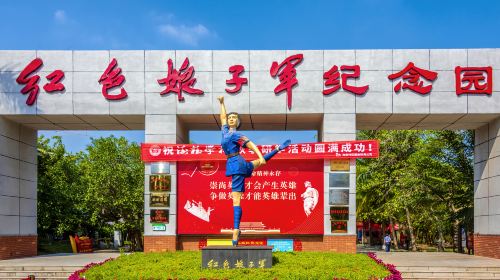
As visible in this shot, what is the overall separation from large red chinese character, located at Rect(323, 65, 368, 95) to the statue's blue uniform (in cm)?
608

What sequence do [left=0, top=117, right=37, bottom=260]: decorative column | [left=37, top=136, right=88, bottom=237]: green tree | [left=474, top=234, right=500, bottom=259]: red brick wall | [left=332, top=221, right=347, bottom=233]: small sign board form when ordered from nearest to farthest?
[left=332, top=221, right=347, bottom=233]: small sign board
[left=474, top=234, right=500, bottom=259]: red brick wall
[left=0, top=117, right=37, bottom=260]: decorative column
[left=37, top=136, right=88, bottom=237]: green tree

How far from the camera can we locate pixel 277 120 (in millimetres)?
17281

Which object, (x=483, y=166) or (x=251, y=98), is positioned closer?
(x=251, y=98)

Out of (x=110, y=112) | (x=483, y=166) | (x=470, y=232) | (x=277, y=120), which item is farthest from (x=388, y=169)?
(x=110, y=112)

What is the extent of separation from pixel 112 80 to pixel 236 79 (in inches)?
150

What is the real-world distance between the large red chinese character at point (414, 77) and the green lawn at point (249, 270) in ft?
19.9

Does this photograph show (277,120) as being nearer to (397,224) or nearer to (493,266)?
(493,266)

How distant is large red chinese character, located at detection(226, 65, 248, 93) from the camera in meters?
16.2

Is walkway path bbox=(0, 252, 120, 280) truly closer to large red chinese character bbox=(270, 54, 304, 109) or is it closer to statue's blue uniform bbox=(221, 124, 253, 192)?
statue's blue uniform bbox=(221, 124, 253, 192)

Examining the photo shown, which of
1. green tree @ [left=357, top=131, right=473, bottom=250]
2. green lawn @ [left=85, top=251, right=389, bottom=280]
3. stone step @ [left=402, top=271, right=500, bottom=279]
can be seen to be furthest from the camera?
green tree @ [left=357, top=131, right=473, bottom=250]

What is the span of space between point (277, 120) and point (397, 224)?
998 inches

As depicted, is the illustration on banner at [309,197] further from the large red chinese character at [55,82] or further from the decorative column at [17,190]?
the decorative column at [17,190]

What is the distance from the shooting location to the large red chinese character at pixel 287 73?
53.1ft

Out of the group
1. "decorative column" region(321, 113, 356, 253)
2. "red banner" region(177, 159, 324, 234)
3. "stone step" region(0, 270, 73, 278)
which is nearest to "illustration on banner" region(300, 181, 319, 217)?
"red banner" region(177, 159, 324, 234)
